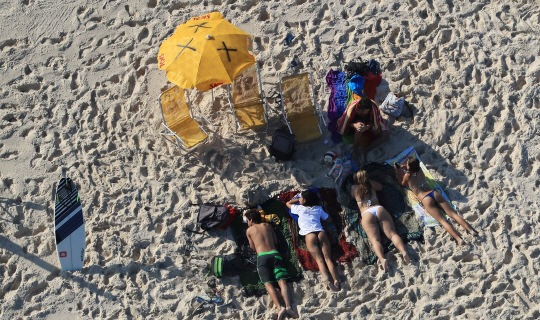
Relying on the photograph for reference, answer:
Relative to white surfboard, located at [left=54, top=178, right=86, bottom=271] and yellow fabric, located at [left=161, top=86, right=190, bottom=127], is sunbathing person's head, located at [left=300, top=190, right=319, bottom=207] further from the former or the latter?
white surfboard, located at [left=54, top=178, right=86, bottom=271]

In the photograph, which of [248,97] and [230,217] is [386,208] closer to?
[230,217]

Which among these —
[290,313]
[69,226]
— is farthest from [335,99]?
[69,226]

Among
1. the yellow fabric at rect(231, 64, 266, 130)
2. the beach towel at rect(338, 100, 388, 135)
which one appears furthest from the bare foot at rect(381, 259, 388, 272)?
the yellow fabric at rect(231, 64, 266, 130)

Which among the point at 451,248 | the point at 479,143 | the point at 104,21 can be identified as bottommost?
the point at 451,248

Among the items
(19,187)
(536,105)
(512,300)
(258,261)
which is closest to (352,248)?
(258,261)

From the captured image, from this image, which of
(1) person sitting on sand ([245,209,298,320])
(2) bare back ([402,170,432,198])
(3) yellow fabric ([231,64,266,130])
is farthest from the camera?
(3) yellow fabric ([231,64,266,130])

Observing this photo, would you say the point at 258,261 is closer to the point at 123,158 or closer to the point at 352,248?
the point at 352,248
